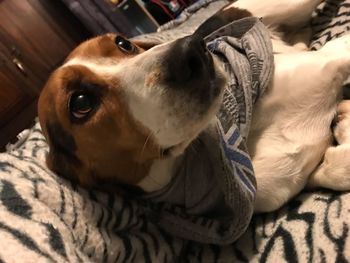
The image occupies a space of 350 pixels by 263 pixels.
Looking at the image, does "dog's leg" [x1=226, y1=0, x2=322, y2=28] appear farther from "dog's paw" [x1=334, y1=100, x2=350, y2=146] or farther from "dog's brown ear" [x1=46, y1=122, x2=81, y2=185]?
"dog's brown ear" [x1=46, y1=122, x2=81, y2=185]

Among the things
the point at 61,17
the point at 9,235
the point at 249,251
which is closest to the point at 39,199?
the point at 9,235

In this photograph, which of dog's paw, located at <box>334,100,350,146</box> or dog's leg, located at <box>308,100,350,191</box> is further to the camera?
dog's paw, located at <box>334,100,350,146</box>

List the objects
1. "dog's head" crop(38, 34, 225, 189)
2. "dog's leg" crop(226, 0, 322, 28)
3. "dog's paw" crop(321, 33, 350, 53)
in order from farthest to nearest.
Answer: "dog's leg" crop(226, 0, 322, 28) < "dog's paw" crop(321, 33, 350, 53) < "dog's head" crop(38, 34, 225, 189)

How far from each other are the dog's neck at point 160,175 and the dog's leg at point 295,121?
12.7 inches

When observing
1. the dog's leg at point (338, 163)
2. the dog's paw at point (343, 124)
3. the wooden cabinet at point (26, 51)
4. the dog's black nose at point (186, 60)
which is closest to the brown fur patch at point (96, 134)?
the dog's black nose at point (186, 60)

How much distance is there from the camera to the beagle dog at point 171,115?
44.7 inches

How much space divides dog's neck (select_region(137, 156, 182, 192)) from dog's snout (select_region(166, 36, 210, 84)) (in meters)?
0.37

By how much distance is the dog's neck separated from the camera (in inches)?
55.6

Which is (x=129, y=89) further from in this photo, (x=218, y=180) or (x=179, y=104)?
(x=218, y=180)

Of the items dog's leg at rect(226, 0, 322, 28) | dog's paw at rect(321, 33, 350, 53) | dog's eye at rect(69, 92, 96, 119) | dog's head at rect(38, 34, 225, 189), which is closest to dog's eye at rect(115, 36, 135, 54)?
dog's head at rect(38, 34, 225, 189)

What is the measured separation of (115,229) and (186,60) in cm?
63

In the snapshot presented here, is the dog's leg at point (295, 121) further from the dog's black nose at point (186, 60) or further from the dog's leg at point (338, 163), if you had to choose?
the dog's black nose at point (186, 60)

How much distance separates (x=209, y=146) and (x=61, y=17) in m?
3.58

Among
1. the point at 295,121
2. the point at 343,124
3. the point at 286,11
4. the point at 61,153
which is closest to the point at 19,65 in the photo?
the point at 286,11
